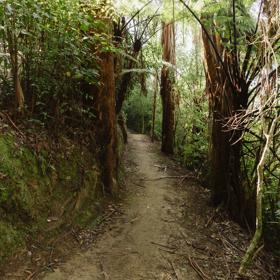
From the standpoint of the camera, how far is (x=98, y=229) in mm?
4566

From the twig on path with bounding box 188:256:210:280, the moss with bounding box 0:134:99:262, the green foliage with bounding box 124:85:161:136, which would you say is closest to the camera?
the moss with bounding box 0:134:99:262

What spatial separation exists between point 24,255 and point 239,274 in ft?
8.26

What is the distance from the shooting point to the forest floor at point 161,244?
143 inches

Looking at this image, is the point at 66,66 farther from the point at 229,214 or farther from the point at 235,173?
the point at 229,214

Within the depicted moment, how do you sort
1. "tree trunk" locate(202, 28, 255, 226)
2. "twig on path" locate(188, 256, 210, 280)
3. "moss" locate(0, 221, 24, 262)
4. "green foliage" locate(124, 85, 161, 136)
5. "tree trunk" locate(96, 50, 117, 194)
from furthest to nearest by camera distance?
1. "green foliage" locate(124, 85, 161, 136)
2. "tree trunk" locate(96, 50, 117, 194)
3. "tree trunk" locate(202, 28, 255, 226)
4. "twig on path" locate(188, 256, 210, 280)
5. "moss" locate(0, 221, 24, 262)

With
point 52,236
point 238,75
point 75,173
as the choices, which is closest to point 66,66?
point 75,173

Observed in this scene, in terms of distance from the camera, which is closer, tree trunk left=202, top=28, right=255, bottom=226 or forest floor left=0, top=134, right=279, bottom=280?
forest floor left=0, top=134, right=279, bottom=280

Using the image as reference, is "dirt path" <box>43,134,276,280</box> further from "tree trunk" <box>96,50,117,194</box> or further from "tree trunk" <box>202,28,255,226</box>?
"tree trunk" <box>96,50,117,194</box>

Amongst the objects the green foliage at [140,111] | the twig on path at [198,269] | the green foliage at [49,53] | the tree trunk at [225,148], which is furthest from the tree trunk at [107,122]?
the green foliage at [140,111]

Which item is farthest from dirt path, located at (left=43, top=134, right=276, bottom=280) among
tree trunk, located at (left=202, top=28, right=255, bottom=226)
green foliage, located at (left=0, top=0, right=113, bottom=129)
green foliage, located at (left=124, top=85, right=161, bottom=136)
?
green foliage, located at (left=124, top=85, right=161, bottom=136)

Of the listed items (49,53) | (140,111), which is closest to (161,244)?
(49,53)

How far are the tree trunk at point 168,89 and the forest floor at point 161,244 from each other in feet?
12.2

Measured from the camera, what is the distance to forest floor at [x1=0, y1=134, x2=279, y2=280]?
364cm

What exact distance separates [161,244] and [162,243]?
4 cm
